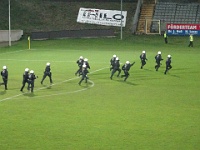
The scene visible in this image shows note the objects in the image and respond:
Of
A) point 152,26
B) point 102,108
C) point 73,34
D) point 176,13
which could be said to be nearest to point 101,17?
point 152,26

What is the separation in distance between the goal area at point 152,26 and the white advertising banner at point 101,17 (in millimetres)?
3856

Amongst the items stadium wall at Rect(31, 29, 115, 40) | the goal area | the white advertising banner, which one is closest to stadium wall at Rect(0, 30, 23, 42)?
stadium wall at Rect(31, 29, 115, 40)

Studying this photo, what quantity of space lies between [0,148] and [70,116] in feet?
23.3

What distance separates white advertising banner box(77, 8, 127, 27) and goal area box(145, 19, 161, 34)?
152 inches

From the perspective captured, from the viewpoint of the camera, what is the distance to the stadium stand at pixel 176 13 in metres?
87.5

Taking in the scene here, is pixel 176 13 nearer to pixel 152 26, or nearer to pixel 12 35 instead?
pixel 152 26

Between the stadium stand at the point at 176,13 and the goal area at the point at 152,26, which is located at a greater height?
the stadium stand at the point at 176,13

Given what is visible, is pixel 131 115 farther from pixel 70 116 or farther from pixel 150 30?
pixel 150 30

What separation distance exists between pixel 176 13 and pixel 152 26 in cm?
524

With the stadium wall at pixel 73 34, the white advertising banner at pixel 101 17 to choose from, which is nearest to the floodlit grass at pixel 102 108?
the stadium wall at pixel 73 34

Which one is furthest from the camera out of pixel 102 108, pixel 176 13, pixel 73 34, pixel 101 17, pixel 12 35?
pixel 176 13

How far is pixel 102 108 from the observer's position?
107 feet

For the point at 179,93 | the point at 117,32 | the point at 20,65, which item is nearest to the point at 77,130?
the point at 179,93

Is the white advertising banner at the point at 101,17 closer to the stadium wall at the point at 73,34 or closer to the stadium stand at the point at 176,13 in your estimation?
the stadium stand at the point at 176,13
